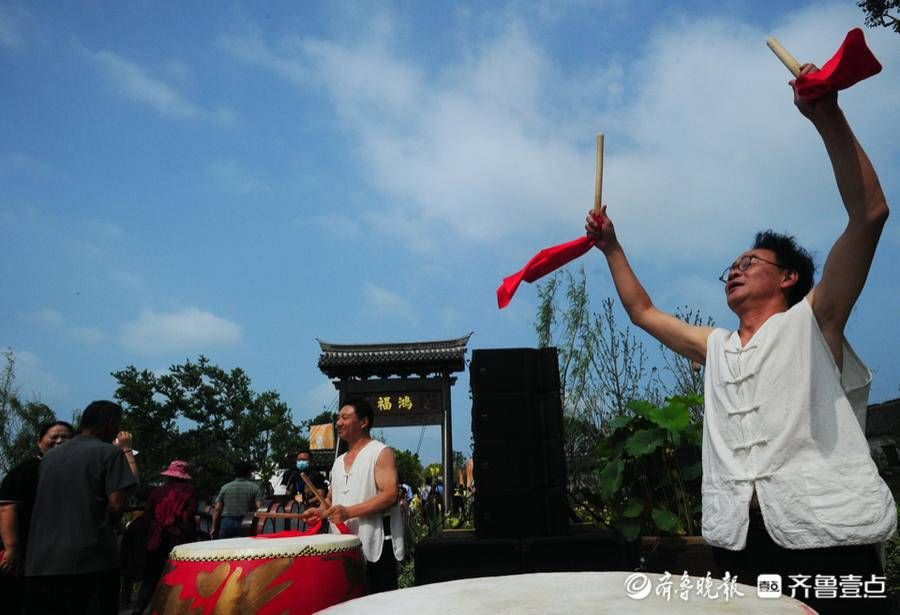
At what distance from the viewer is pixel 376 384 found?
1591 centimetres

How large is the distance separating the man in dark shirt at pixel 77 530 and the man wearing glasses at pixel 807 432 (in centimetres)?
→ 280

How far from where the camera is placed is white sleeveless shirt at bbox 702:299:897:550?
1.47 meters

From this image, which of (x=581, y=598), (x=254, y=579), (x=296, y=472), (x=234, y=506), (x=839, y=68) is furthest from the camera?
(x=296, y=472)

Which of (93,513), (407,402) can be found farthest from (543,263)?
(407,402)

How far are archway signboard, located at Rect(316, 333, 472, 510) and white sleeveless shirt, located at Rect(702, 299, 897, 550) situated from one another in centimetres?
1337

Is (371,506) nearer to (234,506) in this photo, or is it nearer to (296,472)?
(234,506)

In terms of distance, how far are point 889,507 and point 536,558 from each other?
246 centimetres

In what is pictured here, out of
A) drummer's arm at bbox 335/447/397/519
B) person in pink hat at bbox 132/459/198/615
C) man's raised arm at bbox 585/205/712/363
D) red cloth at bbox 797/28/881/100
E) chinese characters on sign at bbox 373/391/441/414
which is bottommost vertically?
person in pink hat at bbox 132/459/198/615

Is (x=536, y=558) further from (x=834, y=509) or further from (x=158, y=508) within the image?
(x=158, y=508)

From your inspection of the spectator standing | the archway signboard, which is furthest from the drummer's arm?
the archway signboard

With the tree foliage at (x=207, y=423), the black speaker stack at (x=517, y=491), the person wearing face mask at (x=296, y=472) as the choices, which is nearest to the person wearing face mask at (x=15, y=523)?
the black speaker stack at (x=517, y=491)

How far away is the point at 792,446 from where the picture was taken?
5.09 ft

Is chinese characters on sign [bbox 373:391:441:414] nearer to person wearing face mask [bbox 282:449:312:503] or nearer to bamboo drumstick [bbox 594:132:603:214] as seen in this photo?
person wearing face mask [bbox 282:449:312:503]

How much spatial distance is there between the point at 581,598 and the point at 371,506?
1.68m
